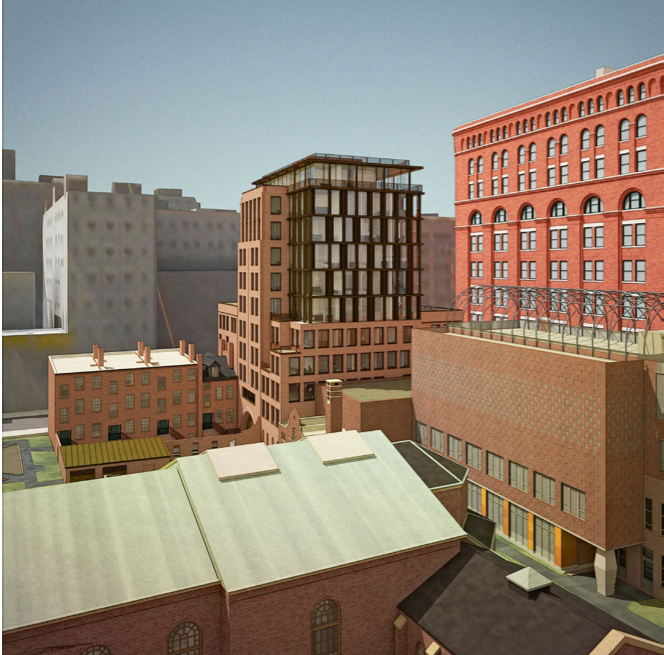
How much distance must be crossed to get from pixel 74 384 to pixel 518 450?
44555mm

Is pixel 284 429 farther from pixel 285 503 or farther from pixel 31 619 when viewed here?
pixel 31 619

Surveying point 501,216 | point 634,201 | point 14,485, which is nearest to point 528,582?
point 14,485

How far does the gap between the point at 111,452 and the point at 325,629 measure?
37086 millimetres

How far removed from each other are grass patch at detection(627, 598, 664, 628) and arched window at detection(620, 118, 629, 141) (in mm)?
44041

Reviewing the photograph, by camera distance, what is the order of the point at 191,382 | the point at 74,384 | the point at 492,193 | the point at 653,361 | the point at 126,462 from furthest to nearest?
the point at 492,193 → the point at 191,382 → the point at 74,384 → the point at 126,462 → the point at 653,361

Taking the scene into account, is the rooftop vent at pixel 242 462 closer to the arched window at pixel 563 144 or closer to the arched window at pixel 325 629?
the arched window at pixel 325 629

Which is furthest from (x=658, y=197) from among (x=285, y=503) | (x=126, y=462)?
(x=126, y=462)

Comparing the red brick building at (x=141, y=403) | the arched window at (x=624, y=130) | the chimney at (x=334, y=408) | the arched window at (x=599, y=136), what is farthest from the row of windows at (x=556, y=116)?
the red brick building at (x=141, y=403)

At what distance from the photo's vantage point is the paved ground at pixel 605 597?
3150 centimetres

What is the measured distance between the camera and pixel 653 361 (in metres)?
34.7

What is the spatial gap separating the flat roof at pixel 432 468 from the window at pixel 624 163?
40347 mm

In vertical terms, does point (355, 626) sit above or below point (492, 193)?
below

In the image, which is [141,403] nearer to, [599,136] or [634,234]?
[634,234]

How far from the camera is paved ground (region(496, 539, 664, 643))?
1240 inches
